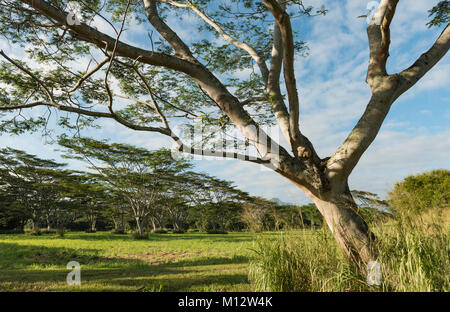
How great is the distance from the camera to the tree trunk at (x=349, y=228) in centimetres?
289

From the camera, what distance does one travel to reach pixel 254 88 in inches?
256

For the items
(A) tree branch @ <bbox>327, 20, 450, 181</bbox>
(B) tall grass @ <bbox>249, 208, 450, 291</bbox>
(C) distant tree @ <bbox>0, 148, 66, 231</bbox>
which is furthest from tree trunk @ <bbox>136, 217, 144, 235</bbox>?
(A) tree branch @ <bbox>327, 20, 450, 181</bbox>

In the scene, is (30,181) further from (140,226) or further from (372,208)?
(372,208)

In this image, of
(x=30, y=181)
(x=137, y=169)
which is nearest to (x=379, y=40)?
(x=137, y=169)

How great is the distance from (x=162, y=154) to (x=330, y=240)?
15272 millimetres

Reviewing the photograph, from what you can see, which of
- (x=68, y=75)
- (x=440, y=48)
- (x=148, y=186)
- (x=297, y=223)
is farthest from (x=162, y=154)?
(x=440, y=48)

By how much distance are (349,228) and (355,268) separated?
442mm

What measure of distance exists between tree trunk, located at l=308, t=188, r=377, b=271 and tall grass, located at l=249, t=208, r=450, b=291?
0.40 feet

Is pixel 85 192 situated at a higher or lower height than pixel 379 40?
lower

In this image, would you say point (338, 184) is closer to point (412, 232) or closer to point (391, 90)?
point (412, 232)

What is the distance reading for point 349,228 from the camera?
9.85 ft

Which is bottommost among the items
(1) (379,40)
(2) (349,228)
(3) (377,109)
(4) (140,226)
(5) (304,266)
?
(4) (140,226)

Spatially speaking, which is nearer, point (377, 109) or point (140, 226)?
point (377, 109)
